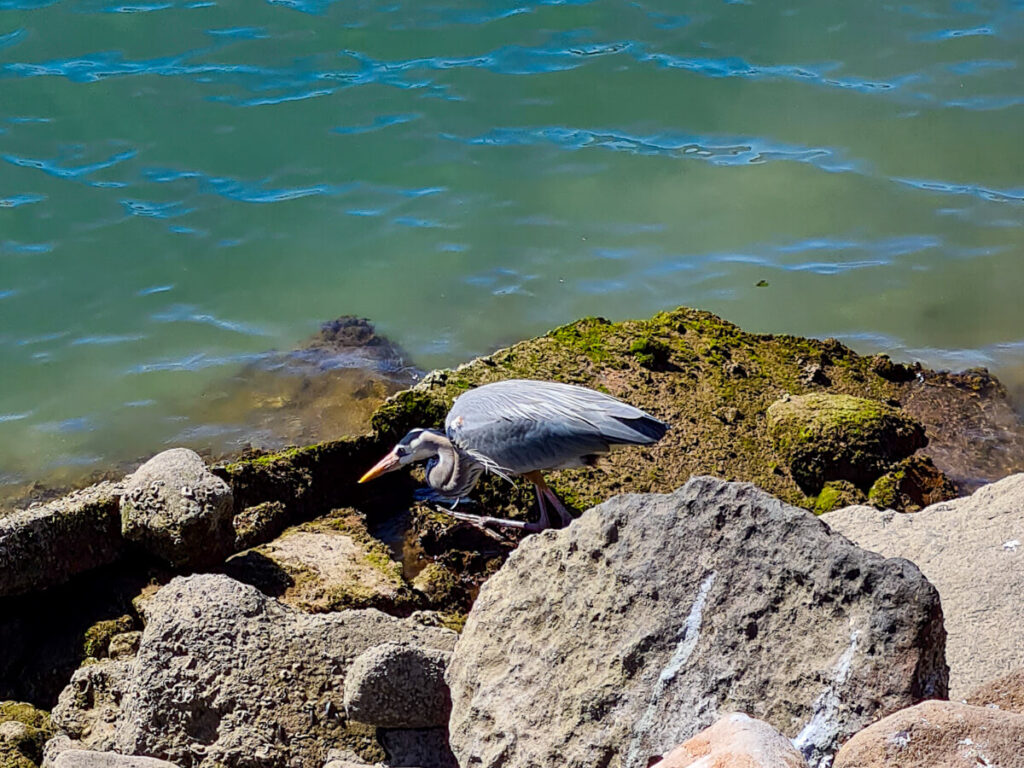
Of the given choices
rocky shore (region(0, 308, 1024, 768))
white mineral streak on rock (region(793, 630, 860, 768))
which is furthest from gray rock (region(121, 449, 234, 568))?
white mineral streak on rock (region(793, 630, 860, 768))

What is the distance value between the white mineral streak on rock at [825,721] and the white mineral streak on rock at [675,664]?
36cm

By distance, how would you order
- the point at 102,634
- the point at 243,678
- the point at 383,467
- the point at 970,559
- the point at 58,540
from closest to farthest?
1. the point at 243,678
2. the point at 970,559
3. the point at 102,634
4. the point at 58,540
5. the point at 383,467

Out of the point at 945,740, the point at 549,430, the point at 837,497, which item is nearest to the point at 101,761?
the point at 945,740

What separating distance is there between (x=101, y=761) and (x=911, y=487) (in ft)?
13.0

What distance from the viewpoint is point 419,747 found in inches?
144

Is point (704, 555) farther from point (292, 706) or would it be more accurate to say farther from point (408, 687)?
point (292, 706)

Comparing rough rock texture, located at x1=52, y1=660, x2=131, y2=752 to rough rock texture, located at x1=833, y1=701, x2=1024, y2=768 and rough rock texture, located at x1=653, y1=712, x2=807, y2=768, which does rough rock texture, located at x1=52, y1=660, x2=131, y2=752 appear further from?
rough rock texture, located at x1=833, y1=701, x2=1024, y2=768

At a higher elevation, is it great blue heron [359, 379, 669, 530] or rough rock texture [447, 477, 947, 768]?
rough rock texture [447, 477, 947, 768]

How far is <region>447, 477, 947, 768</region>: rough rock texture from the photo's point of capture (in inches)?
115

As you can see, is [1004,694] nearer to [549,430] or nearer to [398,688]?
[398,688]

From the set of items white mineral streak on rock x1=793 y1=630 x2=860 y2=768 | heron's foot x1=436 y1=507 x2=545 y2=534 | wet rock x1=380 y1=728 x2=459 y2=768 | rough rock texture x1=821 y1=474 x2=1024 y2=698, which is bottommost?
heron's foot x1=436 y1=507 x2=545 y2=534

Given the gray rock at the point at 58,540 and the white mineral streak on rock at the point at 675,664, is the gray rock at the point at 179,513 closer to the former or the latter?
the gray rock at the point at 58,540

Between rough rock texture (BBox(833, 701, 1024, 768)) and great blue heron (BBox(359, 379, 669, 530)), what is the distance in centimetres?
267

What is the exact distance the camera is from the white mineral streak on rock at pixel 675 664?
3000 mm
